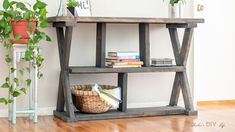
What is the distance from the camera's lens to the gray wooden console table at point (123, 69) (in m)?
4.22

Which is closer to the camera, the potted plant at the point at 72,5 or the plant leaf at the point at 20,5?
the plant leaf at the point at 20,5

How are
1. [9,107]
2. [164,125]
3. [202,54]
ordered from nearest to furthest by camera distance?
[164,125]
[9,107]
[202,54]

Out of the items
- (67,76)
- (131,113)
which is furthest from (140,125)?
(67,76)

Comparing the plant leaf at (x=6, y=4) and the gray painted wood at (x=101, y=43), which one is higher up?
the plant leaf at (x=6, y=4)

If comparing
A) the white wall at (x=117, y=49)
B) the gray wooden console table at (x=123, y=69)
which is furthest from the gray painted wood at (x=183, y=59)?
the white wall at (x=117, y=49)

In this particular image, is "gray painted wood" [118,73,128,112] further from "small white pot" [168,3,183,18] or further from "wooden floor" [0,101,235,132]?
"small white pot" [168,3,183,18]

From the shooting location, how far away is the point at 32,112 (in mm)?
4164

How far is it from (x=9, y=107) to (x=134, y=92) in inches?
50.7

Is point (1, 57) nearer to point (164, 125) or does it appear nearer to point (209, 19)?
point (164, 125)

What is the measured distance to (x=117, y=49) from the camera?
481cm

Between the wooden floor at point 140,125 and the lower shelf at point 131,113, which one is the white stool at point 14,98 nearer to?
the wooden floor at point 140,125

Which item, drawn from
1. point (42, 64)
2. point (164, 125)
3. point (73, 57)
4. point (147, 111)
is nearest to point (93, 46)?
point (73, 57)

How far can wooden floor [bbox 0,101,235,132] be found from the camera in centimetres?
382

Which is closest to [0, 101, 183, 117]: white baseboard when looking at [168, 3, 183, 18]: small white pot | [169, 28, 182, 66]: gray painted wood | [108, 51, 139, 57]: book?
[169, 28, 182, 66]: gray painted wood
